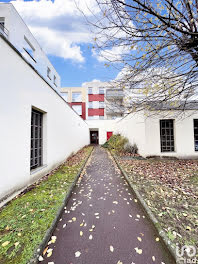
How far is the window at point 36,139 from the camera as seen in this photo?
356 cm

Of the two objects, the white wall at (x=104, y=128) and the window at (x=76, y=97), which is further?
the window at (x=76, y=97)

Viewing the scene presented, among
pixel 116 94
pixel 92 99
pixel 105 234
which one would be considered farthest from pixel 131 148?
pixel 92 99

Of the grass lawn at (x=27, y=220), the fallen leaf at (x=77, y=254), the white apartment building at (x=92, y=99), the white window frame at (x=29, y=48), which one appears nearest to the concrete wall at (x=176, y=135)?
the grass lawn at (x=27, y=220)

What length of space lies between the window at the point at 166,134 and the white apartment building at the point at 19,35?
738 cm

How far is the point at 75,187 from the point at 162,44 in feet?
14.4

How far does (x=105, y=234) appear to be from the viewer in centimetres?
171

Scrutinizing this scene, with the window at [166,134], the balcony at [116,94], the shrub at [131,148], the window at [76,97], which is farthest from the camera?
the window at [76,97]

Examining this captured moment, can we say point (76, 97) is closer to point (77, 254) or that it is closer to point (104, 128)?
point (104, 128)

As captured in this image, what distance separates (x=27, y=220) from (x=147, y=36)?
445 cm

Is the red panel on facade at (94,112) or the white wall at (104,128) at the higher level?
the red panel on facade at (94,112)

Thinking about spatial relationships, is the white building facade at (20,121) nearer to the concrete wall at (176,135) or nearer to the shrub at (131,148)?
the concrete wall at (176,135)

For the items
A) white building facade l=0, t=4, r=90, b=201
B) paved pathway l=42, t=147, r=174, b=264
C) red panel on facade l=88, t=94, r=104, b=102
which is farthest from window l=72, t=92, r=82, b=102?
paved pathway l=42, t=147, r=174, b=264

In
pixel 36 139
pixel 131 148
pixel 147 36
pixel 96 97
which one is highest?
pixel 96 97

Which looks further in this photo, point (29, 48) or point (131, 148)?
point (29, 48)
